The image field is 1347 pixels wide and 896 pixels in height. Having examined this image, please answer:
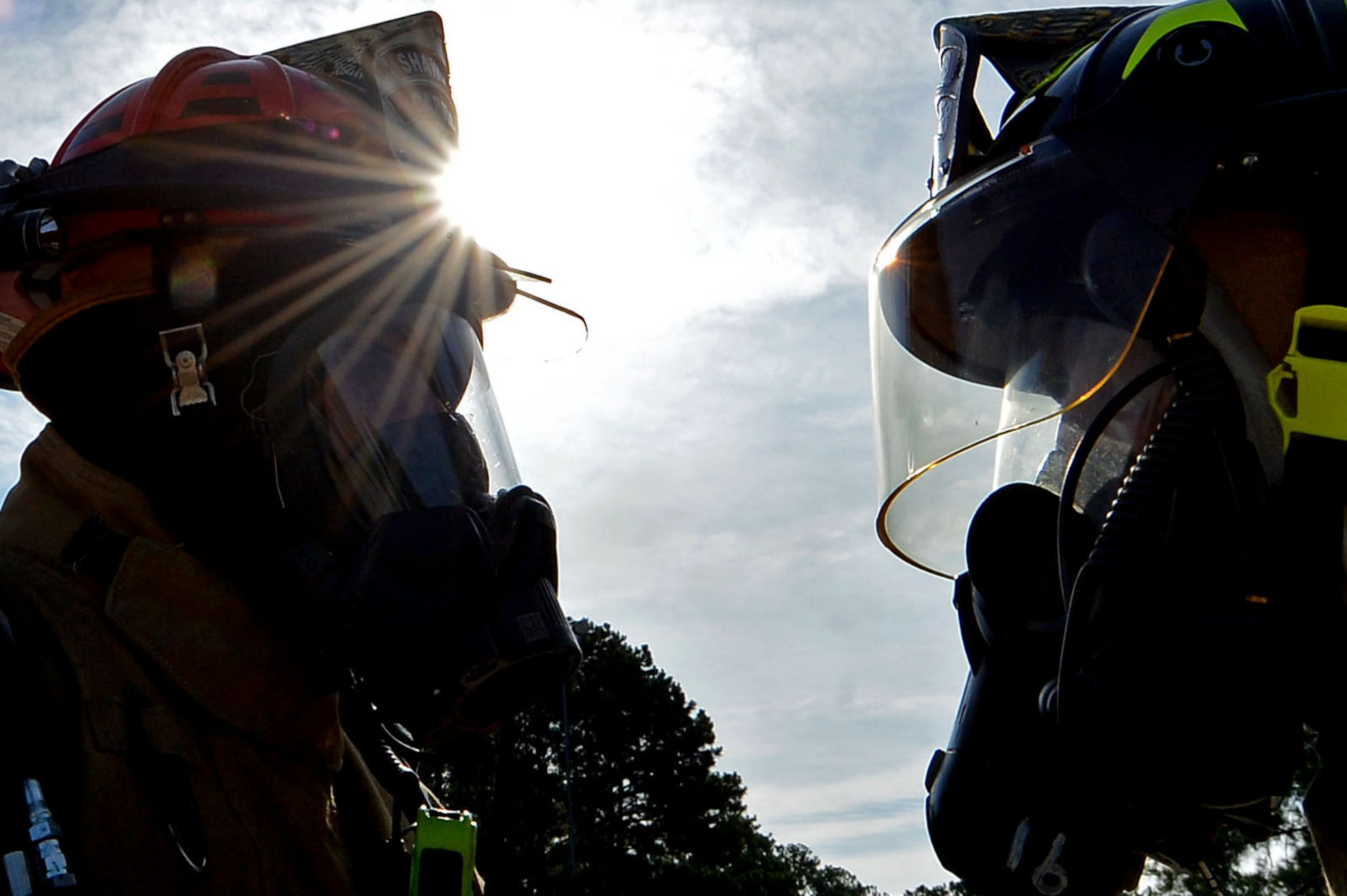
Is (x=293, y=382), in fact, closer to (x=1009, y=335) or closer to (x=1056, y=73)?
(x=1009, y=335)

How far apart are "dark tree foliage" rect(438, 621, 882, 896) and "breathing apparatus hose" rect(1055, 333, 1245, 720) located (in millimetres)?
25758

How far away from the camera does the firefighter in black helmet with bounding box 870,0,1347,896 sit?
205 centimetres

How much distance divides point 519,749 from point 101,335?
2611 cm

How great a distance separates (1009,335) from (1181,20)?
2.09 ft

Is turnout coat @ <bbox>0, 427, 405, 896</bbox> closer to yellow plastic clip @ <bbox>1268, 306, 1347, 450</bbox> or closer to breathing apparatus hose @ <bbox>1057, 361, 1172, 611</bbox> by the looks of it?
breathing apparatus hose @ <bbox>1057, 361, 1172, 611</bbox>

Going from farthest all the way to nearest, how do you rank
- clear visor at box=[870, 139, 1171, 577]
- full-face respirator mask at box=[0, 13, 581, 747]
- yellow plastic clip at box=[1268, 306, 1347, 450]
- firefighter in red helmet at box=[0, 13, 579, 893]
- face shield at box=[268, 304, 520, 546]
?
face shield at box=[268, 304, 520, 546] < full-face respirator mask at box=[0, 13, 581, 747] < firefighter in red helmet at box=[0, 13, 579, 893] < clear visor at box=[870, 139, 1171, 577] < yellow plastic clip at box=[1268, 306, 1347, 450]

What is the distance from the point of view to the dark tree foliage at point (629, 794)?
2795 centimetres

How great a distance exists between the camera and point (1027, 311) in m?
2.41

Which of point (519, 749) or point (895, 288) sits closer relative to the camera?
point (895, 288)

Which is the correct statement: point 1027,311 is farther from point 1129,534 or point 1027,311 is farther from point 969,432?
point 1129,534

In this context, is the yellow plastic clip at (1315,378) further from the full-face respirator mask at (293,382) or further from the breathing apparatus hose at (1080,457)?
the full-face respirator mask at (293,382)

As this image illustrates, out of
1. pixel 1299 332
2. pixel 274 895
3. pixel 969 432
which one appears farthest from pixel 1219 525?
pixel 274 895

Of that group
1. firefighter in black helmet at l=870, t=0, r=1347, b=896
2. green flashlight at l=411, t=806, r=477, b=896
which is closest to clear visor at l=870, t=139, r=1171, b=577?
firefighter in black helmet at l=870, t=0, r=1347, b=896

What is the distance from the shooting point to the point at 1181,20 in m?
2.31
